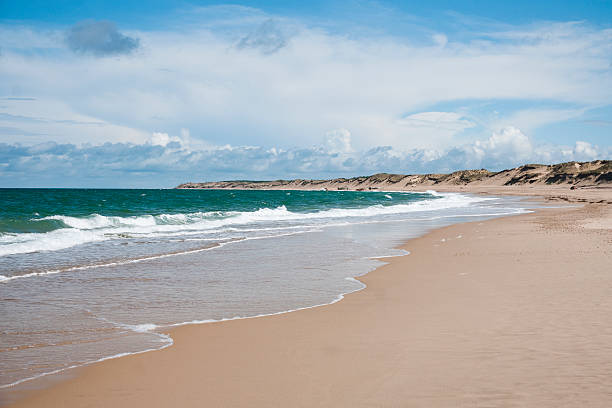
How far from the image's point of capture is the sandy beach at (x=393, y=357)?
13.8ft

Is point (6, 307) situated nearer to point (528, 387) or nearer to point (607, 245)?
point (528, 387)

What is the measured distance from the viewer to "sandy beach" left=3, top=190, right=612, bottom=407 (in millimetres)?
4195

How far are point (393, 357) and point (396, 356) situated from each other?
0.05 meters

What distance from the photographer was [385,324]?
21.7ft

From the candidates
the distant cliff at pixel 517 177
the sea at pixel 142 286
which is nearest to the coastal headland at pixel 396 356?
the sea at pixel 142 286

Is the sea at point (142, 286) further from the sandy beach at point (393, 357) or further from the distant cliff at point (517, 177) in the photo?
the distant cliff at point (517, 177)

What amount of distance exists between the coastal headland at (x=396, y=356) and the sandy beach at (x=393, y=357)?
18mm

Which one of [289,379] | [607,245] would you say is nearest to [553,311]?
[289,379]

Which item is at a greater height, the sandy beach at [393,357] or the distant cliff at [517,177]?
the distant cliff at [517,177]

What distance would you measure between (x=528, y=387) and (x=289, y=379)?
227 centimetres

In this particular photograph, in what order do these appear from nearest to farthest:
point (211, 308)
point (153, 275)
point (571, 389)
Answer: point (571, 389), point (211, 308), point (153, 275)

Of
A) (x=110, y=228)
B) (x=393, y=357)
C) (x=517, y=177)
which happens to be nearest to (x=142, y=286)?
(x=393, y=357)

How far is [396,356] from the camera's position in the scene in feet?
17.0

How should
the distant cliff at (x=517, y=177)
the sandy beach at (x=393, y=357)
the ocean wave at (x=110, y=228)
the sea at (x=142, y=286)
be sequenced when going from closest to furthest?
1. the sandy beach at (x=393, y=357)
2. the sea at (x=142, y=286)
3. the ocean wave at (x=110, y=228)
4. the distant cliff at (x=517, y=177)
